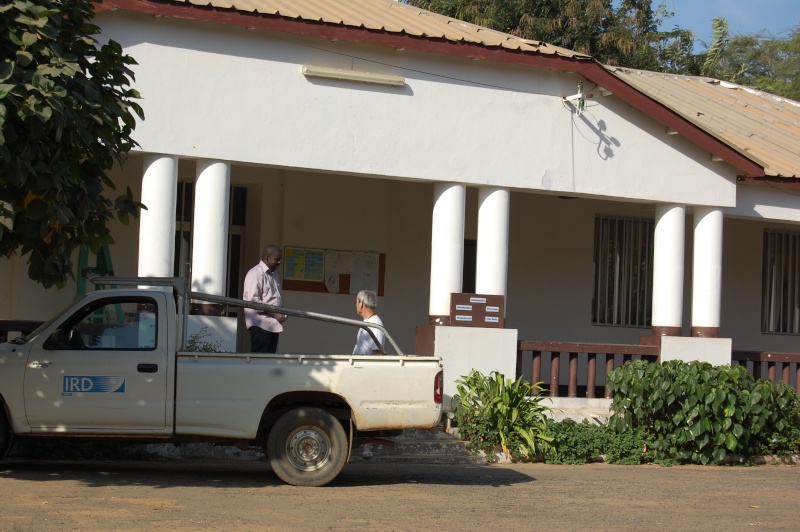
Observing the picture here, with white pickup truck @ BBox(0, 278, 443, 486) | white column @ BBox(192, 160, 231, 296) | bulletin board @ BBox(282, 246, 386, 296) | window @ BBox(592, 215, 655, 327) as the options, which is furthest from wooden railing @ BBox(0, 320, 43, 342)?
window @ BBox(592, 215, 655, 327)

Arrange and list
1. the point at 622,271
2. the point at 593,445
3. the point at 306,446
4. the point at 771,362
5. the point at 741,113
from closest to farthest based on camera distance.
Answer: the point at 306,446
the point at 593,445
the point at 771,362
the point at 622,271
the point at 741,113

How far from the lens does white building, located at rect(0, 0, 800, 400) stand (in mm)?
11766

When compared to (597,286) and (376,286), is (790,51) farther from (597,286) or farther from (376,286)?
(376,286)

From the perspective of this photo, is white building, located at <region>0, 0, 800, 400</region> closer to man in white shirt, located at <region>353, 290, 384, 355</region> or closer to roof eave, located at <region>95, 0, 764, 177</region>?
roof eave, located at <region>95, 0, 764, 177</region>

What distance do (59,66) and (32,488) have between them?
336cm

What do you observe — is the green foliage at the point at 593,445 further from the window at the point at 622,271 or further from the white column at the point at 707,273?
the window at the point at 622,271

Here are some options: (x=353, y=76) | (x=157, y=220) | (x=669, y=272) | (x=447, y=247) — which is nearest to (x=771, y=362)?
(x=669, y=272)

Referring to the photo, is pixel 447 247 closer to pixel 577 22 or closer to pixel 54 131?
pixel 54 131

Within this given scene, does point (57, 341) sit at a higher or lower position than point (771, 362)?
higher

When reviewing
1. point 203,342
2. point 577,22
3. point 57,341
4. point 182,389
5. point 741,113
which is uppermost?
point 577,22

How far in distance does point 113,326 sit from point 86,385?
56cm

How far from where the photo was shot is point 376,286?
49.9 ft

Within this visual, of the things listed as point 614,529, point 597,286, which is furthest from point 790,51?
point 614,529

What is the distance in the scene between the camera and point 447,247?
12844mm
